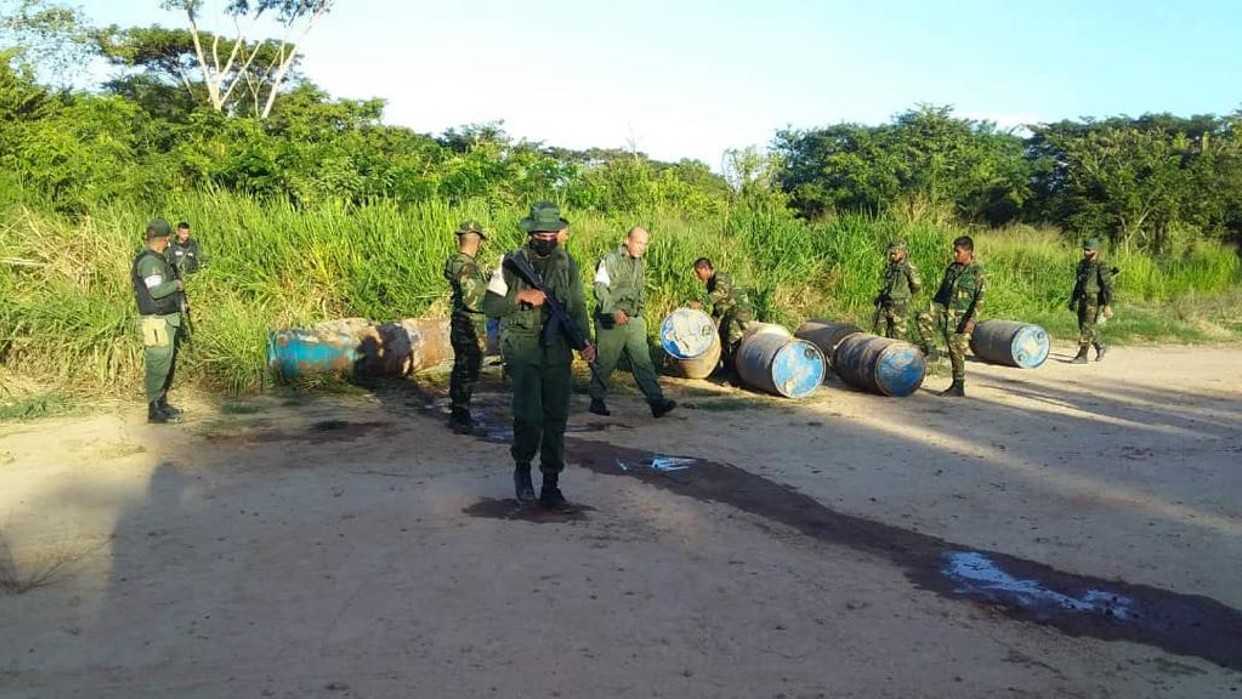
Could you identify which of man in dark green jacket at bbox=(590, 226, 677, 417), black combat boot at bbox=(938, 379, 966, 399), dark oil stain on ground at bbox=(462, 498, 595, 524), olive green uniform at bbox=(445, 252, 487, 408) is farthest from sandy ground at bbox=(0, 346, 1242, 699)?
black combat boot at bbox=(938, 379, 966, 399)

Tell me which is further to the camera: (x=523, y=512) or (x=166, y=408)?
(x=166, y=408)

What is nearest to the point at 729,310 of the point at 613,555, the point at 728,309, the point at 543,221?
the point at 728,309

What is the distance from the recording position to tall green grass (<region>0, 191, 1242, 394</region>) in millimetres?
10242

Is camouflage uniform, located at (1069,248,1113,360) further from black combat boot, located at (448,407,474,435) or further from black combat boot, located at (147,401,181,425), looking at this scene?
black combat boot, located at (147,401,181,425)

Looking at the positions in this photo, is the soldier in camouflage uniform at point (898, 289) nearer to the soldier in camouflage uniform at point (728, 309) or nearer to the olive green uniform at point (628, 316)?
the soldier in camouflage uniform at point (728, 309)

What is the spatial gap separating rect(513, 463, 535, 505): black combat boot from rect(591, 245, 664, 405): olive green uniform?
3.00m

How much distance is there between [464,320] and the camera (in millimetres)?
8531

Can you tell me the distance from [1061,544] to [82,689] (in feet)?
14.9

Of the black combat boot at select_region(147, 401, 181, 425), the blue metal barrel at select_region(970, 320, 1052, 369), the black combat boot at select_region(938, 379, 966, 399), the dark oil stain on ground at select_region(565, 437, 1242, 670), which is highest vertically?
the blue metal barrel at select_region(970, 320, 1052, 369)

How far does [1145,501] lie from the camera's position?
6.10 m

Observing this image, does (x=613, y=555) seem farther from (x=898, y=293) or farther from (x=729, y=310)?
(x=898, y=293)

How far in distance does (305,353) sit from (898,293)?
6802 mm

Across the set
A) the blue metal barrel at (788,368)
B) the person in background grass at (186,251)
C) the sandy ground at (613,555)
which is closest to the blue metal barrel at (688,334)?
the blue metal barrel at (788,368)

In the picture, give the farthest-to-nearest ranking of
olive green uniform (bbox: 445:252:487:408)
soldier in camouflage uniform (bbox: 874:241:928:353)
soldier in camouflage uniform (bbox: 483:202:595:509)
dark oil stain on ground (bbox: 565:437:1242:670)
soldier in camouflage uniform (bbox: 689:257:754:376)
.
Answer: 1. soldier in camouflage uniform (bbox: 874:241:928:353)
2. soldier in camouflage uniform (bbox: 689:257:754:376)
3. olive green uniform (bbox: 445:252:487:408)
4. soldier in camouflage uniform (bbox: 483:202:595:509)
5. dark oil stain on ground (bbox: 565:437:1242:670)
